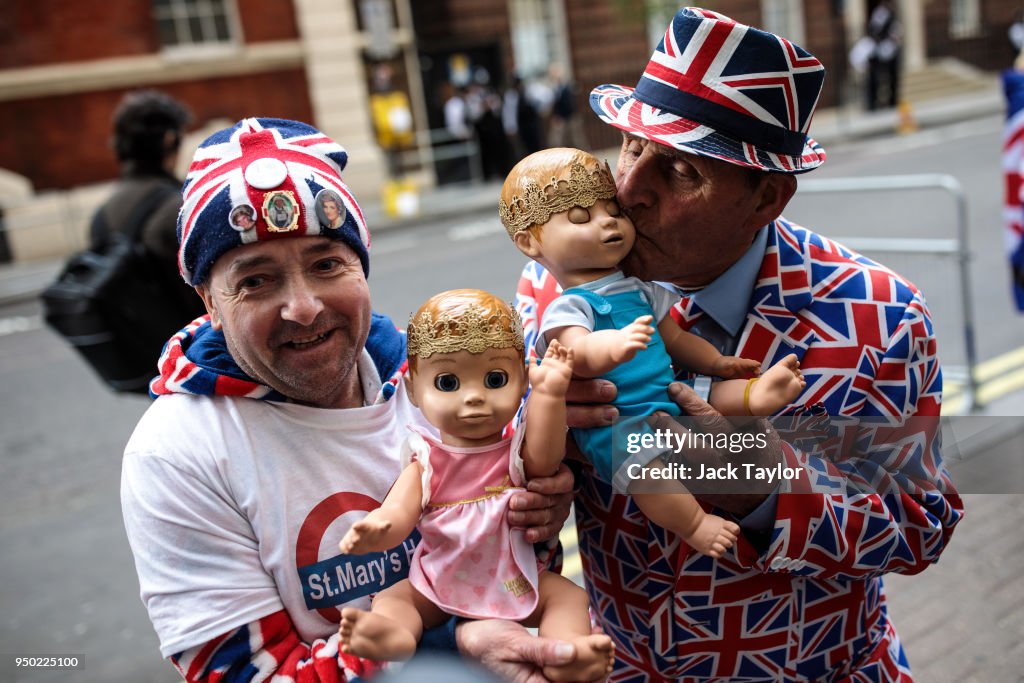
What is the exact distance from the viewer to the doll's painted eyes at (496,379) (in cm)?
192

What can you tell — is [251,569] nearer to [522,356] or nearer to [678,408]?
[522,356]

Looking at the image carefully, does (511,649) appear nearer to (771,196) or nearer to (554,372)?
(554,372)

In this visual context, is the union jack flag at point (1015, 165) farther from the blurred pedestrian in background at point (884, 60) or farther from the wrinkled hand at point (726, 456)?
the blurred pedestrian in background at point (884, 60)

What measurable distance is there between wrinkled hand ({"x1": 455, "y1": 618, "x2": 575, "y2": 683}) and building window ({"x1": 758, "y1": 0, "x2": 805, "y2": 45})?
28.5 metres

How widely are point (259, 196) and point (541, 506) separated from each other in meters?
0.83

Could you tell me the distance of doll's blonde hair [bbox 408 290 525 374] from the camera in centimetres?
188

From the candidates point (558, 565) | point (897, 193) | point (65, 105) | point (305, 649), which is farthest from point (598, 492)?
point (65, 105)

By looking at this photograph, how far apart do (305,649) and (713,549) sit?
84 cm

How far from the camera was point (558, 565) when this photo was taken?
82.7 inches

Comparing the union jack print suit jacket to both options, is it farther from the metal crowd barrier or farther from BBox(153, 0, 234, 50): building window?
BBox(153, 0, 234, 50): building window

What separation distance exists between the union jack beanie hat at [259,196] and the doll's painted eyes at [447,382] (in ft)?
1.17

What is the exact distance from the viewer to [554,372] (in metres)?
1.82

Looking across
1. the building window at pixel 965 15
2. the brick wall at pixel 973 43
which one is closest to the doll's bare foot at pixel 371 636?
the brick wall at pixel 973 43

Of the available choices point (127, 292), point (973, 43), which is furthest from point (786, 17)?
point (127, 292)
